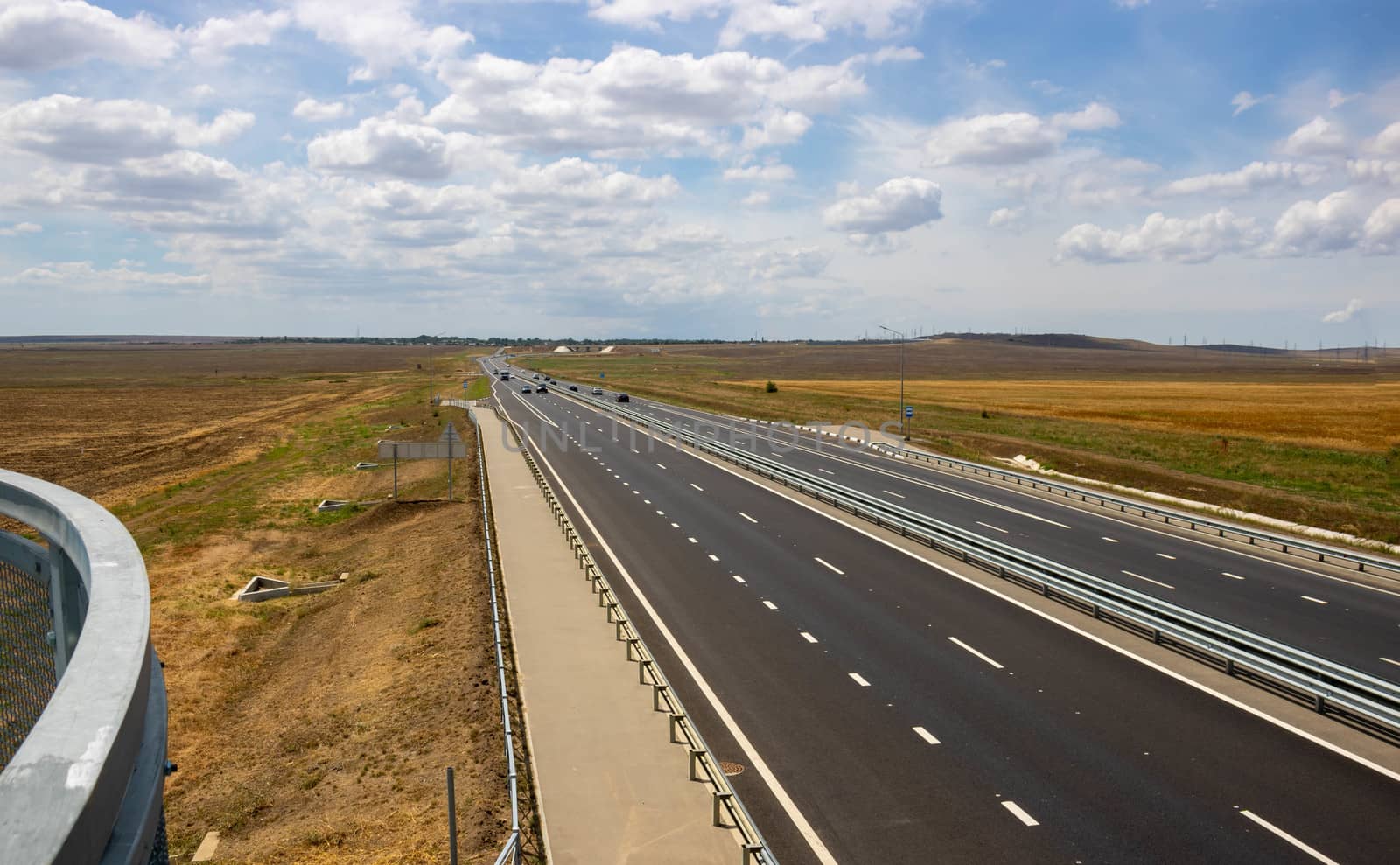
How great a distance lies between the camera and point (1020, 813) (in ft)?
38.4

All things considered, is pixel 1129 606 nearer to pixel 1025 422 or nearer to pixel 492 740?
pixel 492 740

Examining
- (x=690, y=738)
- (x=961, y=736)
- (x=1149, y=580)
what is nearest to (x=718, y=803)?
(x=690, y=738)

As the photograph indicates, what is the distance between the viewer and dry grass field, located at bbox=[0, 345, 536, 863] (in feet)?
40.6

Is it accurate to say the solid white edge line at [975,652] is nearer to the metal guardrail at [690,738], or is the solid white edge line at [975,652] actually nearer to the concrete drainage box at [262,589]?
the metal guardrail at [690,738]

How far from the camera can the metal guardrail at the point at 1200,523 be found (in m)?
26.6

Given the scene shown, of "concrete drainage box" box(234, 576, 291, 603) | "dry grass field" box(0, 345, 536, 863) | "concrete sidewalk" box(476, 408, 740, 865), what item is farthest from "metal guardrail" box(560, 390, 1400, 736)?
"concrete drainage box" box(234, 576, 291, 603)

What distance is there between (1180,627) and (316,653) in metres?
19.0

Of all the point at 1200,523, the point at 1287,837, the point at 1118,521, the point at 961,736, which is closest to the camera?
the point at 1287,837

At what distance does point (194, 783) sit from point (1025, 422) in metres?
76.8

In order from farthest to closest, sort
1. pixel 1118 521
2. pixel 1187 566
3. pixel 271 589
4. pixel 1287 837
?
1. pixel 1118 521
2. pixel 271 589
3. pixel 1187 566
4. pixel 1287 837

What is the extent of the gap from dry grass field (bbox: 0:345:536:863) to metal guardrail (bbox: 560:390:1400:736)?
13.3m

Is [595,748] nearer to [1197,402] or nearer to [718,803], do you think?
[718,803]

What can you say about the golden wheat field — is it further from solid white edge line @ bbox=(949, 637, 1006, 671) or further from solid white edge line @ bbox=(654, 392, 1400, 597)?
solid white edge line @ bbox=(949, 637, 1006, 671)

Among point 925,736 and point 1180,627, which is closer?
point 925,736
